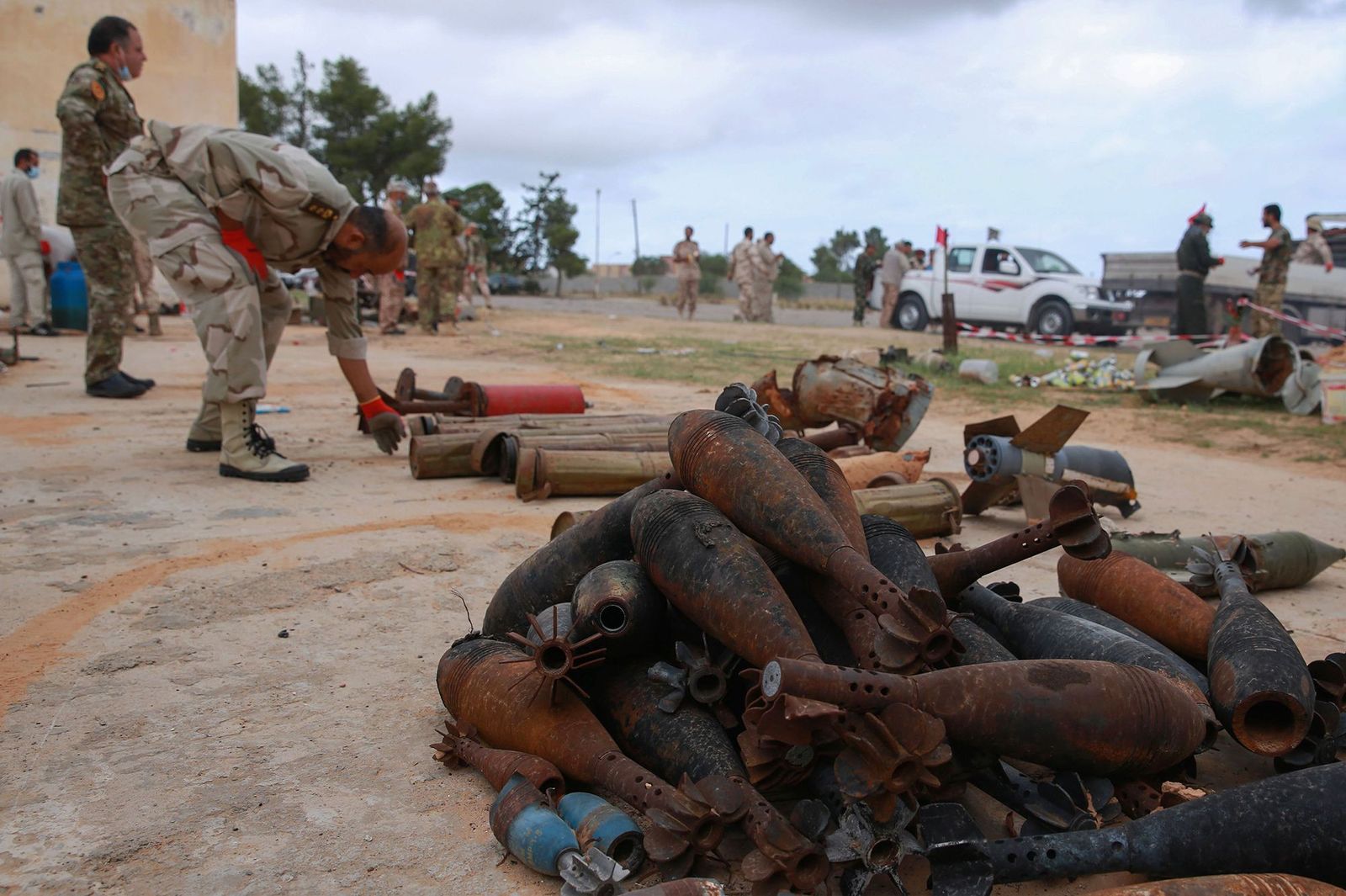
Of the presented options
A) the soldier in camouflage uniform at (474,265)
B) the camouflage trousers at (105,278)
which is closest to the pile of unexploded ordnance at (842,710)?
the camouflage trousers at (105,278)

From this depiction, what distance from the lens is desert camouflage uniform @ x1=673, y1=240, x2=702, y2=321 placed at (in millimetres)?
23516

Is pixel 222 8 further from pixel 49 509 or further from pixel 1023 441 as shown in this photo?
pixel 1023 441

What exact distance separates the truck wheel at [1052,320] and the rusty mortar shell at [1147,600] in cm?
1580

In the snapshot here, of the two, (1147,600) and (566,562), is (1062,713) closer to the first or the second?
Answer: (1147,600)

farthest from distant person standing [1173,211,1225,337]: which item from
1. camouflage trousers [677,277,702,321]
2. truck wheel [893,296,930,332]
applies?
camouflage trousers [677,277,702,321]

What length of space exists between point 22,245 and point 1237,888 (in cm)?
1322

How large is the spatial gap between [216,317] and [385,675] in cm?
305

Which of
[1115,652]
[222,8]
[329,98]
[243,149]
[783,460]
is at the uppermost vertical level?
[329,98]

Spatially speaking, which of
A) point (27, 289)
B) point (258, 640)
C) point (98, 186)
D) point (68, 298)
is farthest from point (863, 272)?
point (258, 640)

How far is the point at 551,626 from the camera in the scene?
7.85ft

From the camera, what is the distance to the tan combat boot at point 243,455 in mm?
5371

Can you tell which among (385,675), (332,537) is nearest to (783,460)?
(385,675)

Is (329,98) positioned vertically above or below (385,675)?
above

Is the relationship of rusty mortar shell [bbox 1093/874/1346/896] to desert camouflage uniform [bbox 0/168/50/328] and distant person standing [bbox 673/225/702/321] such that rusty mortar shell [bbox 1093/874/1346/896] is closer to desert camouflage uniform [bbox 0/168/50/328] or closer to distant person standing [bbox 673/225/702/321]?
desert camouflage uniform [bbox 0/168/50/328]
